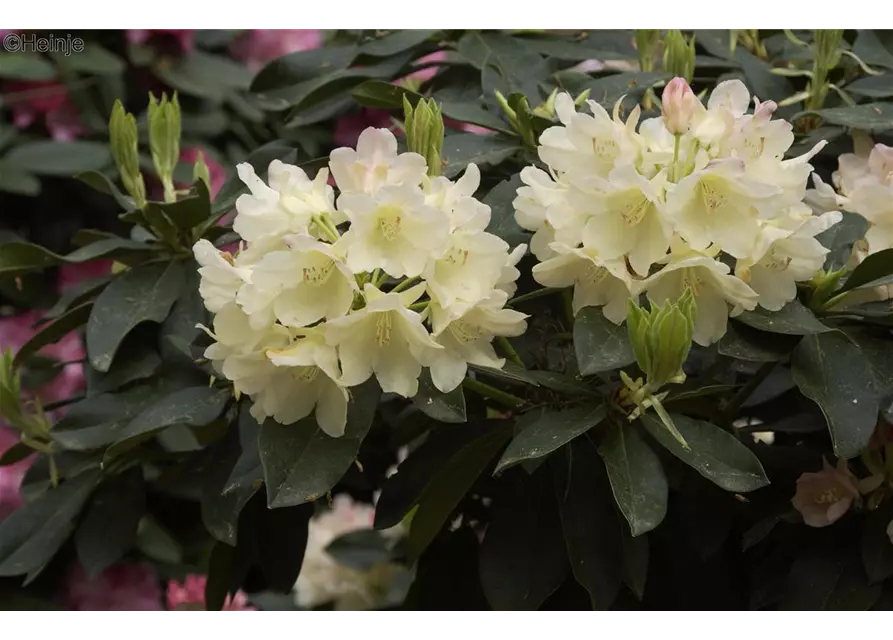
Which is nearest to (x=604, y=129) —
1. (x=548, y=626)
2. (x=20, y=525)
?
(x=548, y=626)

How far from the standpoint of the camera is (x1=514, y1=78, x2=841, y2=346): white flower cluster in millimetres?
578

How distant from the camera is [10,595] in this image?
116cm

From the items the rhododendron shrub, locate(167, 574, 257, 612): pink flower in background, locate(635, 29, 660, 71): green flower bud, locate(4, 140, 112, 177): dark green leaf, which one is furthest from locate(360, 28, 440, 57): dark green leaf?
locate(167, 574, 257, 612): pink flower in background

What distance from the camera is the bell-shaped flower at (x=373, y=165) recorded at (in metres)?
0.59

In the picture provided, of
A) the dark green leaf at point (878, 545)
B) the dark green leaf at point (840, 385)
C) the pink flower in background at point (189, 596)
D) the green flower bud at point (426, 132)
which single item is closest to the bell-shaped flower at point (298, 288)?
the green flower bud at point (426, 132)

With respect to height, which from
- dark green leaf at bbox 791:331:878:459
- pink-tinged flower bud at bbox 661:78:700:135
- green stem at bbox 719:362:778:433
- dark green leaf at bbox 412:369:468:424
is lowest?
green stem at bbox 719:362:778:433

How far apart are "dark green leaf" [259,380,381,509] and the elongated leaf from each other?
0.15 meters

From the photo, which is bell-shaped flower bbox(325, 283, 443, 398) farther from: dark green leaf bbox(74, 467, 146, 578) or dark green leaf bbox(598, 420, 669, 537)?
dark green leaf bbox(74, 467, 146, 578)

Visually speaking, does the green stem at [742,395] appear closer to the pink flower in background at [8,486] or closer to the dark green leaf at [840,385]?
the dark green leaf at [840,385]

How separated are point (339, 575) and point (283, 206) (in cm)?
104

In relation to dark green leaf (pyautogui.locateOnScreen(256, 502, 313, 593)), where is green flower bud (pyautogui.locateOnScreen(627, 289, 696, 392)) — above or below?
above

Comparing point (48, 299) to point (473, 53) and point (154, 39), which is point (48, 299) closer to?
point (154, 39)

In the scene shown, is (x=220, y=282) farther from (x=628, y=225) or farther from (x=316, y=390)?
(x=628, y=225)

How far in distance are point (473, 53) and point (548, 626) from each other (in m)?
0.56
